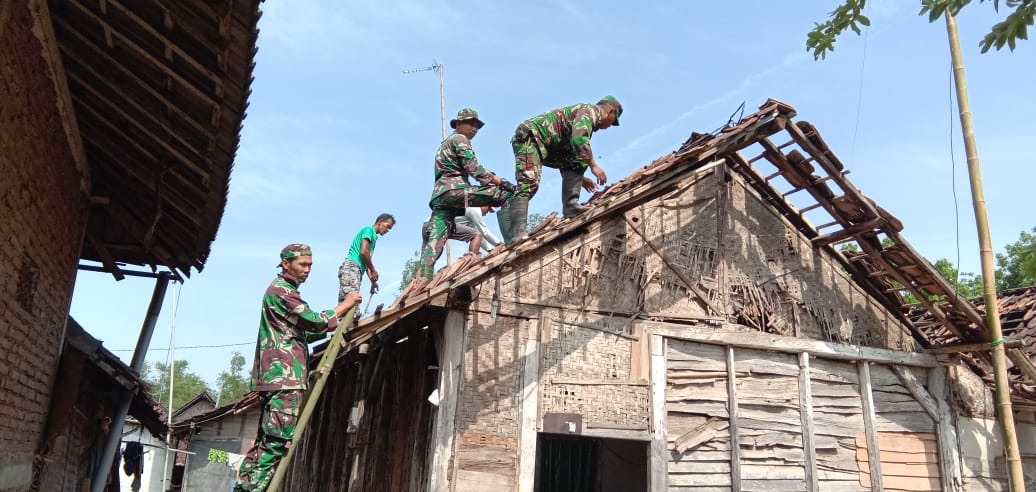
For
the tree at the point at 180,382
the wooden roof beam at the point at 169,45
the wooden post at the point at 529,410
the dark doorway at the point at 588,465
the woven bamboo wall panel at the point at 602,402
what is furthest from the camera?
the tree at the point at 180,382

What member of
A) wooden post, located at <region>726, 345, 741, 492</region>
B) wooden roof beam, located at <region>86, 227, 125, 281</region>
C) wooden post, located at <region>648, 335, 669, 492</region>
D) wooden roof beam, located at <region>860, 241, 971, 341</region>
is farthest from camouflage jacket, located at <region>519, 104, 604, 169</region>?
wooden roof beam, located at <region>86, 227, 125, 281</region>

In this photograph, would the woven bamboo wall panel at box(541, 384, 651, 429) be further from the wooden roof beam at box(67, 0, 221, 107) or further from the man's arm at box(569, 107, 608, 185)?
the wooden roof beam at box(67, 0, 221, 107)

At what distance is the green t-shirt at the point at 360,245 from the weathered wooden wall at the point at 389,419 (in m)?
0.87

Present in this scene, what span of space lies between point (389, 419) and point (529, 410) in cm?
200

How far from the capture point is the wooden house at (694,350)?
716 cm

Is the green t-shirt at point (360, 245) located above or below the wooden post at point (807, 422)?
above

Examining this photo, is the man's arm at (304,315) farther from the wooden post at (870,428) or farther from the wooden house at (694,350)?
the wooden post at (870,428)

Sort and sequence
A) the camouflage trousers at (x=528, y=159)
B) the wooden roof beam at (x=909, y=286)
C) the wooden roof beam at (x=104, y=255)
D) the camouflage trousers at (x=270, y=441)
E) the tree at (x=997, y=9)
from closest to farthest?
the tree at (x=997, y=9) → the camouflage trousers at (x=270, y=441) → the camouflage trousers at (x=528, y=159) → the wooden roof beam at (x=909, y=286) → the wooden roof beam at (x=104, y=255)

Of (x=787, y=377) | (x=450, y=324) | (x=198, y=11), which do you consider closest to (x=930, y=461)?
(x=787, y=377)

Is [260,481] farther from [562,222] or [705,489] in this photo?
[705,489]

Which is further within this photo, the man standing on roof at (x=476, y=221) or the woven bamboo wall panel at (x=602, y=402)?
the man standing on roof at (x=476, y=221)

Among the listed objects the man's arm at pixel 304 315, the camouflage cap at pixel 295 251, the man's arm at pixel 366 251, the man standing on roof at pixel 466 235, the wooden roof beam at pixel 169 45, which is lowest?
the man's arm at pixel 304 315

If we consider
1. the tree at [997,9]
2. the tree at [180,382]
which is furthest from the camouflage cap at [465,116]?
the tree at [180,382]

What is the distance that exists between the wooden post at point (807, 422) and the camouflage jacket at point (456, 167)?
4.11 m
